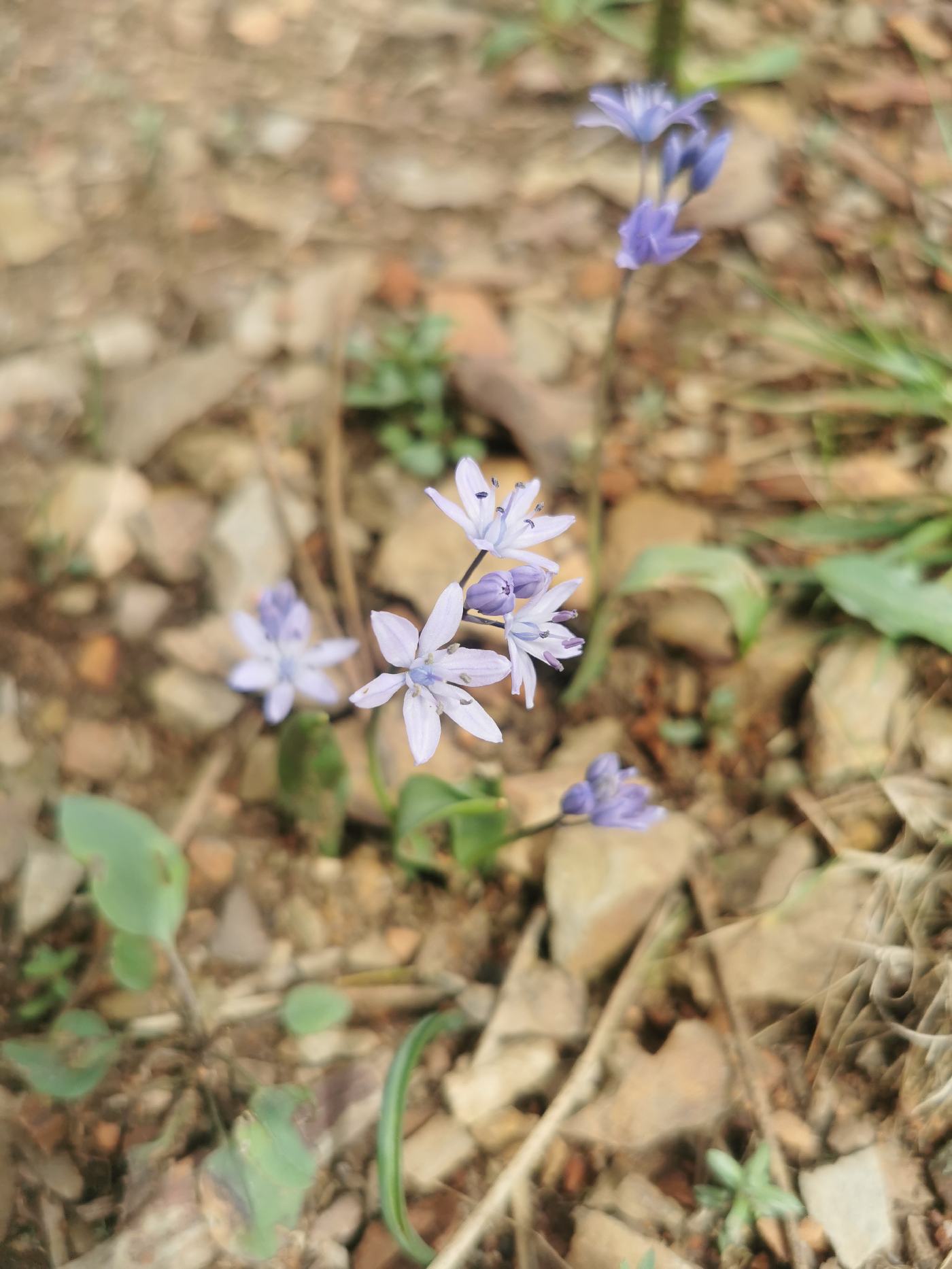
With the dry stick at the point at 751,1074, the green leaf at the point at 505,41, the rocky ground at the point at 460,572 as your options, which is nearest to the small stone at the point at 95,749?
the rocky ground at the point at 460,572

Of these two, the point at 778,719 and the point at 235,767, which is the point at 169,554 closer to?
the point at 235,767

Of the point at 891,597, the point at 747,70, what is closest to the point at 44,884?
the point at 891,597

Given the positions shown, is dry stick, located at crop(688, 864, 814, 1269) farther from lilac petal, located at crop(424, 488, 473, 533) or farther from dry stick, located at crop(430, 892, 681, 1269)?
lilac petal, located at crop(424, 488, 473, 533)

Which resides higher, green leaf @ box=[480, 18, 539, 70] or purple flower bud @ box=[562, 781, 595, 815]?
green leaf @ box=[480, 18, 539, 70]

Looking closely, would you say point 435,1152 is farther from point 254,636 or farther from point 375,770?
point 254,636

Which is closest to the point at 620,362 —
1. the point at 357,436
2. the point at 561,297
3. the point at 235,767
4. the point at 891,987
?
Answer: the point at 561,297


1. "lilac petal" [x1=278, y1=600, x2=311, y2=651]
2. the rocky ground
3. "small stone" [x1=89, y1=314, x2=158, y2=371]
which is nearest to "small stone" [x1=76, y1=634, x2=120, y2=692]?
the rocky ground
